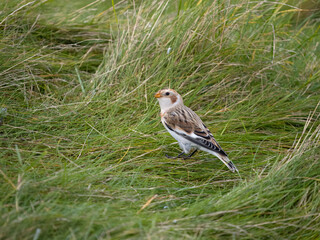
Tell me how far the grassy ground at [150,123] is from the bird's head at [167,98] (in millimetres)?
176

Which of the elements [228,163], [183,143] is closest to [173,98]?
[183,143]

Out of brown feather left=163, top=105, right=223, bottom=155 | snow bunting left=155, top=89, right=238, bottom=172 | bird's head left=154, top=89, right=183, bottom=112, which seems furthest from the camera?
bird's head left=154, top=89, right=183, bottom=112

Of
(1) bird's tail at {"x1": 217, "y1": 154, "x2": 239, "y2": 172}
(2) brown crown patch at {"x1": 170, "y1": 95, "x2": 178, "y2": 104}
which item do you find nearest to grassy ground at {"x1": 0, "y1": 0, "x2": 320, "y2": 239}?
(1) bird's tail at {"x1": 217, "y1": 154, "x2": 239, "y2": 172}

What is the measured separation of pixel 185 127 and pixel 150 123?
0.53 meters

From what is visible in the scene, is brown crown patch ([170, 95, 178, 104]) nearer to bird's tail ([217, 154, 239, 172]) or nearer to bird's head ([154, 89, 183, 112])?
bird's head ([154, 89, 183, 112])

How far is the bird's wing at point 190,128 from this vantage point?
11.0ft

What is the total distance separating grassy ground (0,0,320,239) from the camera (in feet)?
8.20

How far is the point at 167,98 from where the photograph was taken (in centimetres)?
382

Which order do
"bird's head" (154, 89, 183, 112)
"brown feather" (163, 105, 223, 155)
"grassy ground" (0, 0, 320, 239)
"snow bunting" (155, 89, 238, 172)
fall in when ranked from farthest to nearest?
"bird's head" (154, 89, 183, 112), "brown feather" (163, 105, 223, 155), "snow bunting" (155, 89, 238, 172), "grassy ground" (0, 0, 320, 239)

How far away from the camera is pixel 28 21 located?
4.68 meters

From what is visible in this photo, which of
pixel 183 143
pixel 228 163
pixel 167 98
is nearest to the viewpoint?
pixel 228 163

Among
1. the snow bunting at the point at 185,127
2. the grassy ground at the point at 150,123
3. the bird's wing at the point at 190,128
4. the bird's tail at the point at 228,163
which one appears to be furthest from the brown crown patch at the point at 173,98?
the bird's tail at the point at 228,163

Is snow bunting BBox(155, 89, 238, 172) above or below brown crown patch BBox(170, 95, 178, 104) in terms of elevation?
below

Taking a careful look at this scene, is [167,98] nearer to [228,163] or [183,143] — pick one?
[183,143]
